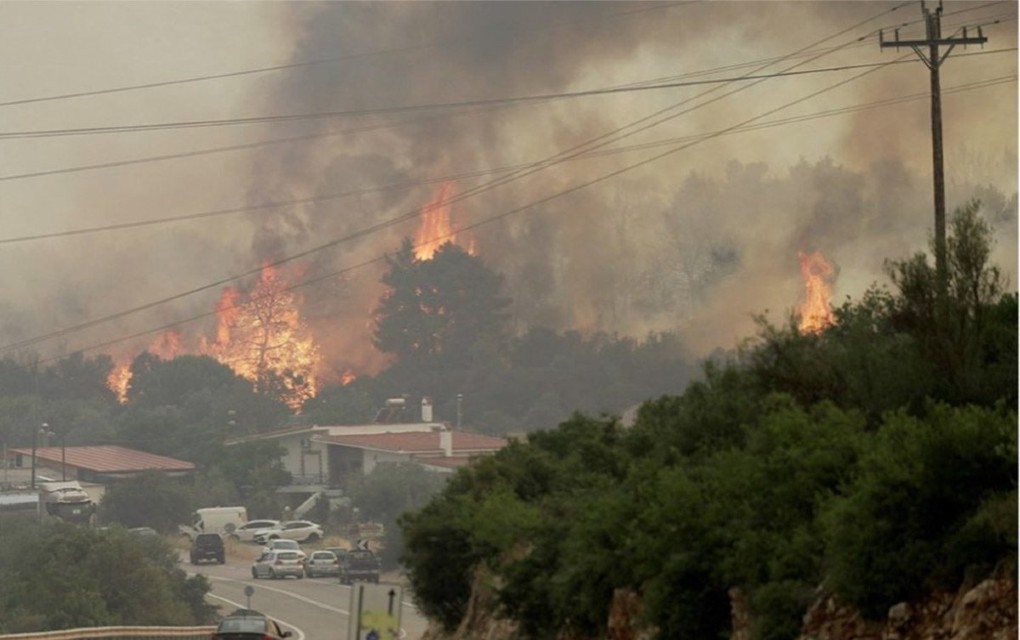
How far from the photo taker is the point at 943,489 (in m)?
19.5

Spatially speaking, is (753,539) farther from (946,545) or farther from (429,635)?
(429,635)

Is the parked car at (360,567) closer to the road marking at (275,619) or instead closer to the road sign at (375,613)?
the road marking at (275,619)

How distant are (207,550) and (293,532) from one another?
9.78m

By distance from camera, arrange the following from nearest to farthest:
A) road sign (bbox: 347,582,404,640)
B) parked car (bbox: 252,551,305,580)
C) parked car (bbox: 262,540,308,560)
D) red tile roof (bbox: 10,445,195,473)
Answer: road sign (bbox: 347,582,404,640)
parked car (bbox: 252,551,305,580)
parked car (bbox: 262,540,308,560)
red tile roof (bbox: 10,445,195,473)

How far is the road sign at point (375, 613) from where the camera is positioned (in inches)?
992

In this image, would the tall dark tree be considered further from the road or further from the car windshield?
the car windshield

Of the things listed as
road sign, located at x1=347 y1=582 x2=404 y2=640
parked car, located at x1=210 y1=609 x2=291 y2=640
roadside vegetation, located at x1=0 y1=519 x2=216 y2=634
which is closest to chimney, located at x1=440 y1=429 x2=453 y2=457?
roadside vegetation, located at x1=0 y1=519 x2=216 y2=634

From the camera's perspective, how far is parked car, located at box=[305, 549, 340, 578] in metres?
94.1

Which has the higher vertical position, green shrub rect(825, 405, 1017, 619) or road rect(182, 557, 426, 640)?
green shrub rect(825, 405, 1017, 619)

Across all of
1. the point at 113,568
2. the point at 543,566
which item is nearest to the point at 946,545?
the point at 543,566

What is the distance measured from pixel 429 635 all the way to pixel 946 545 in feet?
84.7

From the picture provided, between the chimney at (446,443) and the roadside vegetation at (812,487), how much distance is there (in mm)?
101897

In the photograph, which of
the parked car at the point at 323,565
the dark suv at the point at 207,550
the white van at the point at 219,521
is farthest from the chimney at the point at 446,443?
the parked car at the point at 323,565

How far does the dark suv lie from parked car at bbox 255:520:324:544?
683 centimetres
